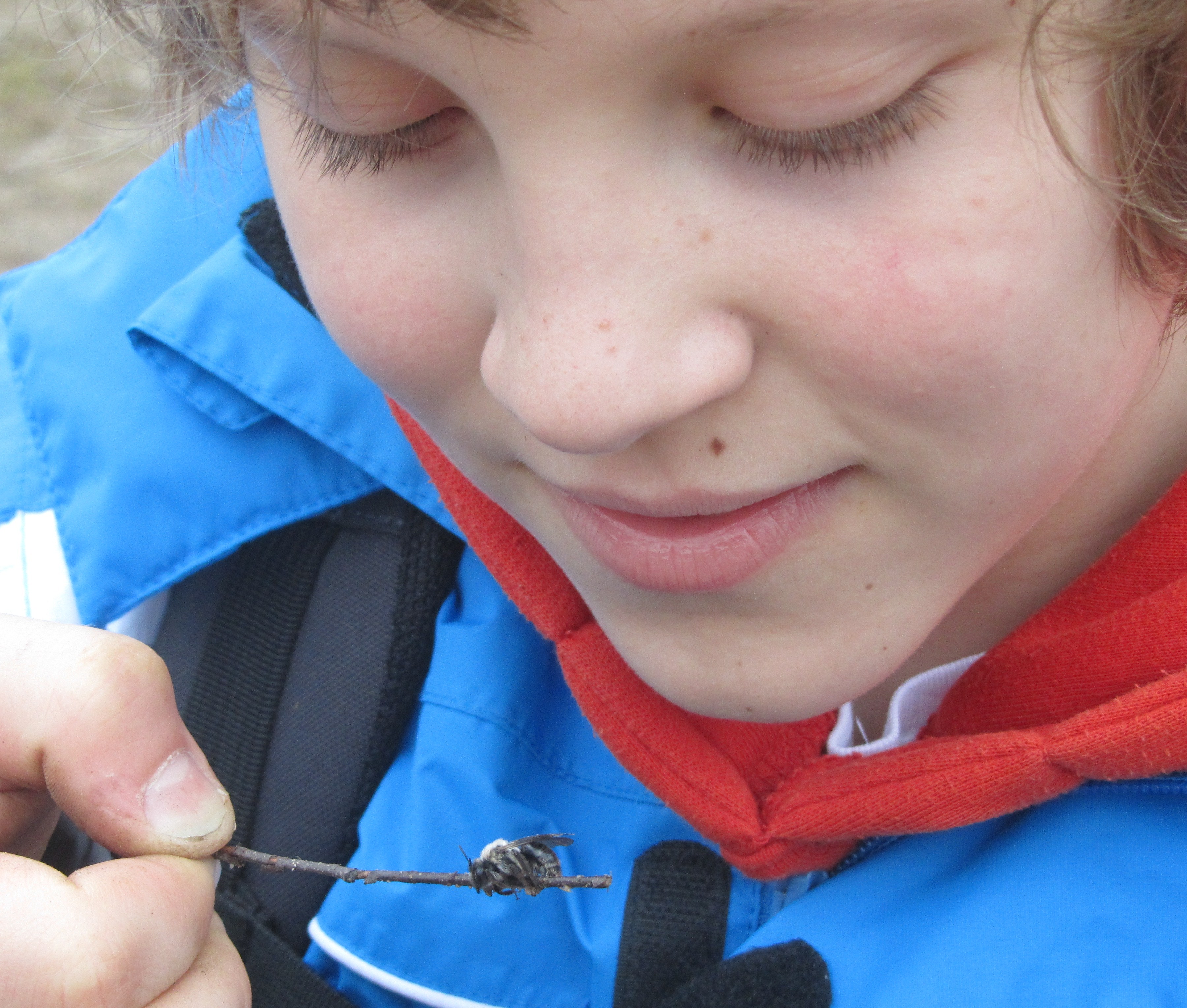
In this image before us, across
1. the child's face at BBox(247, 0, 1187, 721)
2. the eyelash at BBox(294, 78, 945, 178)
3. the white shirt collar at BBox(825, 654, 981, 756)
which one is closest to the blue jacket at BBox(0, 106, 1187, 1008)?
the white shirt collar at BBox(825, 654, 981, 756)

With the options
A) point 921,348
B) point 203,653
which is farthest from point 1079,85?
point 203,653

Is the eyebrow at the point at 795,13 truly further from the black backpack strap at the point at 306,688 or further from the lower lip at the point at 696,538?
the black backpack strap at the point at 306,688

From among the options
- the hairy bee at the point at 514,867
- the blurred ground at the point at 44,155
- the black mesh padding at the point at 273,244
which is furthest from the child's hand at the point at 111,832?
the blurred ground at the point at 44,155

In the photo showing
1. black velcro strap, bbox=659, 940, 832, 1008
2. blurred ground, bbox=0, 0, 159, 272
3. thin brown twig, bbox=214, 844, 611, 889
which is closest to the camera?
thin brown twig, bbox=214, 844, 611, 889

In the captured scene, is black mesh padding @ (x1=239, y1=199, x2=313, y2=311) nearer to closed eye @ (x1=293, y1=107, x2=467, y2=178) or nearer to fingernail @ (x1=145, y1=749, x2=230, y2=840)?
closed eye @ (x1=293, y1=107, x2=467, y2=178)

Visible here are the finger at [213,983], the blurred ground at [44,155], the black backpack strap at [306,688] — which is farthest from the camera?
the blurred ground at [44,155]

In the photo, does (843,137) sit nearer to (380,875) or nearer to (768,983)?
(380,875)

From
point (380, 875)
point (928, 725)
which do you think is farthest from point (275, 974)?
point (928, 725)
